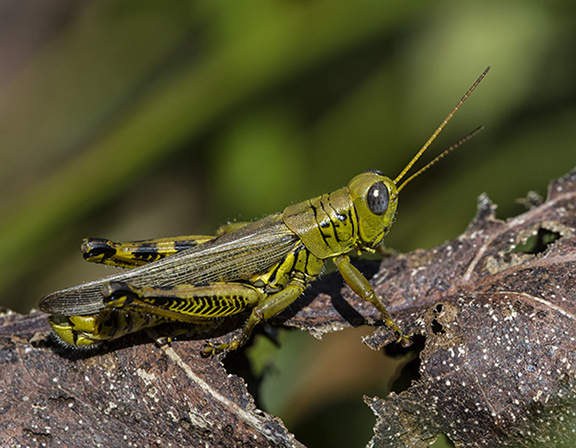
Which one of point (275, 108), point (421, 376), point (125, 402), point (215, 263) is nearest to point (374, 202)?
point (215, 263)

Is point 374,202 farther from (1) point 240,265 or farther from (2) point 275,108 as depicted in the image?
(2) point 275,108

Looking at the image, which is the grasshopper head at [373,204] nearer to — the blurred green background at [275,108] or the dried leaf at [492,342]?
the dried leaf at [492,342]

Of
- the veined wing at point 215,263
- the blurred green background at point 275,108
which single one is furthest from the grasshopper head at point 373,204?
the blurred green background at point 275,108

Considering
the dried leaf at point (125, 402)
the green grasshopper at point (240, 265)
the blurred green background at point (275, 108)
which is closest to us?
the dried leaf at point (125, 402)

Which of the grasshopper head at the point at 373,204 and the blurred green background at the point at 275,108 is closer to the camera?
the grasshopper head at the point at 373,204

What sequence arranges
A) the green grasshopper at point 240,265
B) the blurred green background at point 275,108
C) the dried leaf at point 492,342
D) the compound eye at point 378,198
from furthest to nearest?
the blurred green background at point 275,108 < the compound eye at point 378,198 < the green grasshopper at point 240,265 < the dried leaf at point 492,342

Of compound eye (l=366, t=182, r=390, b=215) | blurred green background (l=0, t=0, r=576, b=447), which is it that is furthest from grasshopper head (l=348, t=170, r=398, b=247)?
blurred green background (l=0, t=0, r=576, b=447)

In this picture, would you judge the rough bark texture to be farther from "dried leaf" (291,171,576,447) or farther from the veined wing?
the veined wing
